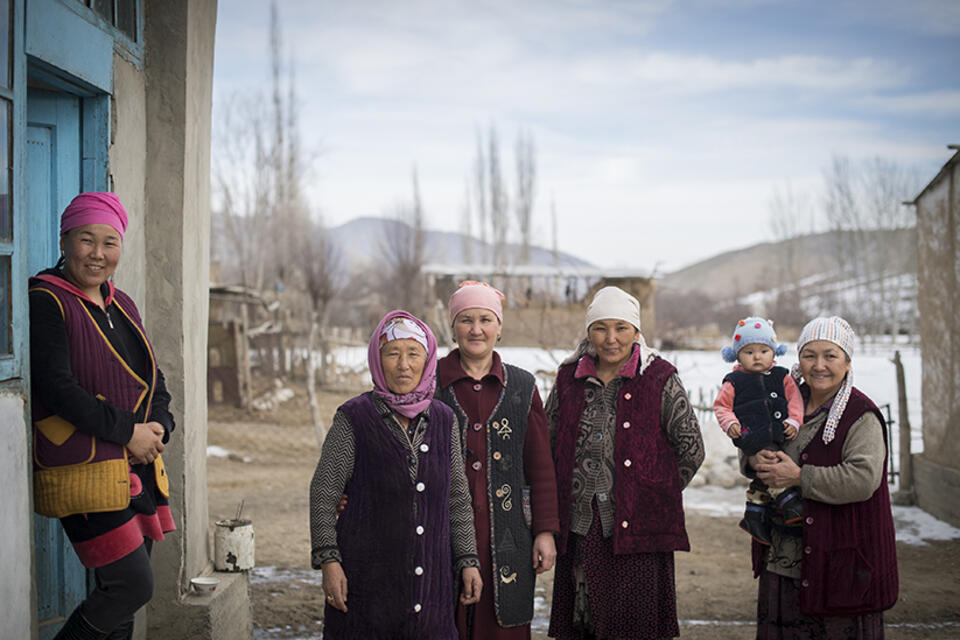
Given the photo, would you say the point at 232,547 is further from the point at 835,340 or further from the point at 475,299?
the point at 835,340

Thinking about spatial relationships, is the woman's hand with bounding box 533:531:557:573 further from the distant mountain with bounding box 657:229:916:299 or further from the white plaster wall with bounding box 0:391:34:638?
the distant mountain with bounding box 657:229:916:299

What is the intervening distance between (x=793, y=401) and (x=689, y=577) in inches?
119

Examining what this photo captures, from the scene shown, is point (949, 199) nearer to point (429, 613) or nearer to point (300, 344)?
point (429, 613)

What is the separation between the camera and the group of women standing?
2445mm

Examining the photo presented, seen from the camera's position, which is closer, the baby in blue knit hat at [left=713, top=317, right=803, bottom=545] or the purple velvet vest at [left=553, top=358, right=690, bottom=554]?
the purple velvet vest at [left=553, top=358, right=690, bottom=554]

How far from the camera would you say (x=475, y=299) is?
2.92 metres

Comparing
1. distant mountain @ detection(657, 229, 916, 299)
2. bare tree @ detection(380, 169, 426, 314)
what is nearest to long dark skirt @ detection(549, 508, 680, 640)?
bare tree @ detection(380, 169, 426, 314)

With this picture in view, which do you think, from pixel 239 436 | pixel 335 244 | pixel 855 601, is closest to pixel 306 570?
pixel 855 601

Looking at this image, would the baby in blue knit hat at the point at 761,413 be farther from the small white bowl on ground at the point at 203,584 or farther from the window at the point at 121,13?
the window at the point at 121,13

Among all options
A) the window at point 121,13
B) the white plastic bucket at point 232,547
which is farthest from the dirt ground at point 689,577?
the window at point 121,13

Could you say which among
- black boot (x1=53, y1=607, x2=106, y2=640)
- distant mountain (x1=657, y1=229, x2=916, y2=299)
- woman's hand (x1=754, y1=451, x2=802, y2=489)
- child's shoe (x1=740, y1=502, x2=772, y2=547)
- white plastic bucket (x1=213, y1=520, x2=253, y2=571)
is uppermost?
distant mountain (x1=657, y1=229, x2=916, y2=299)

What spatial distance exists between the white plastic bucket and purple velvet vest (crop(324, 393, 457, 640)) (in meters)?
1.43

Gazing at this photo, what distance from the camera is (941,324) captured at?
23.9 feet

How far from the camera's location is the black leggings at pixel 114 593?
2463 mm
